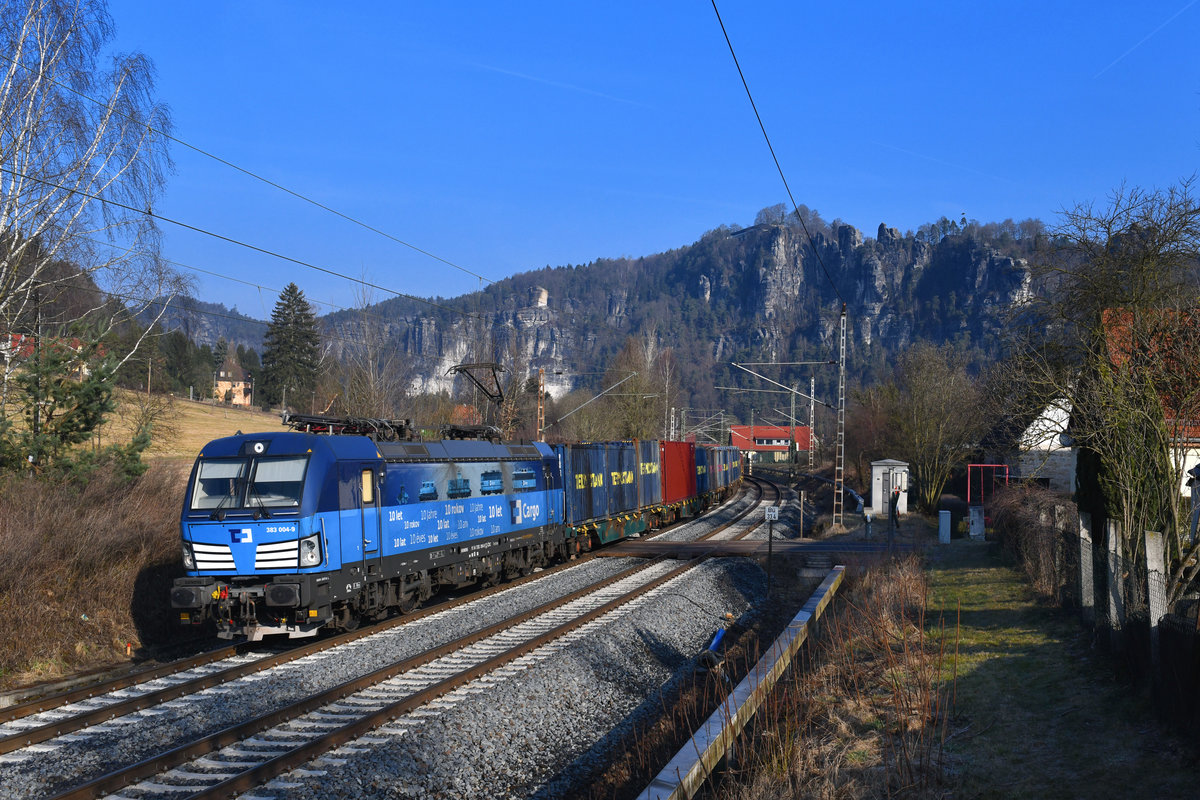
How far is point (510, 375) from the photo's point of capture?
43062 mm

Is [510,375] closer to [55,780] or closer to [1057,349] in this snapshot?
[1057,349]

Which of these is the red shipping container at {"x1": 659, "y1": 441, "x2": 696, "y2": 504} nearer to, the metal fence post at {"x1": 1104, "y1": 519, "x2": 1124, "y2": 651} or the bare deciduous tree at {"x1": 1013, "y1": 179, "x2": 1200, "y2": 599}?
the bare deciduous tree at {"x1": 1013, "y1": 179, "x2": 1200, "y2": 599}

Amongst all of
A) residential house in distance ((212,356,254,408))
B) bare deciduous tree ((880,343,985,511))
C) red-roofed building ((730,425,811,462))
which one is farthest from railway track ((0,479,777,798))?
red-roofed building ((730,425,811,462))

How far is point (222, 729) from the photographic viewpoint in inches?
316

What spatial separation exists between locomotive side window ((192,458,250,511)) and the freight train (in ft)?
0.06

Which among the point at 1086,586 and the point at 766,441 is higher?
the point at 766,441

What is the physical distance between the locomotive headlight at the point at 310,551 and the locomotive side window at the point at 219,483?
42.7 inches

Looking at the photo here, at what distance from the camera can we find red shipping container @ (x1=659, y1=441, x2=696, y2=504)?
100 feet

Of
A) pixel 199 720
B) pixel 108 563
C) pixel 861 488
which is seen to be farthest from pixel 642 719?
pixel 861 488

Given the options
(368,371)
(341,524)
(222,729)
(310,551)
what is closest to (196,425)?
(368,371)

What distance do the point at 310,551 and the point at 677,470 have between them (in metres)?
22.4

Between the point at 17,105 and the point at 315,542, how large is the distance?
10353mm

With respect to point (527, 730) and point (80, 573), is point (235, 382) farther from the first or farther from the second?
point (527, 730)

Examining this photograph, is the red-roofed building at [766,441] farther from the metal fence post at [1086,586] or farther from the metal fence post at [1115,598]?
the metal fence post at [1115,598]
